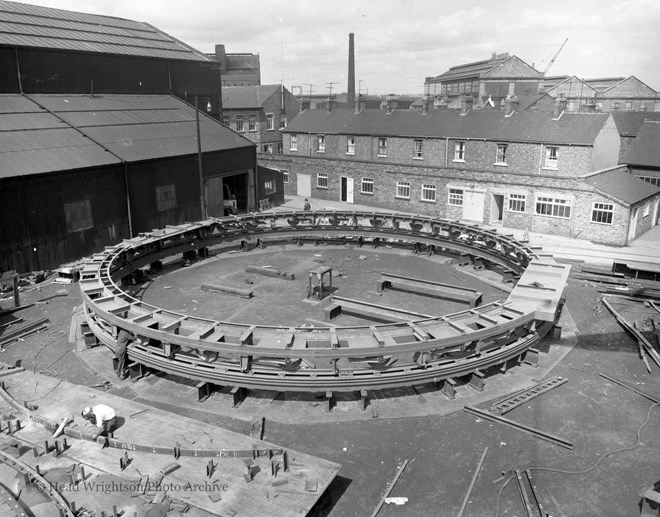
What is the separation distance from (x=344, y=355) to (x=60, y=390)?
5.87m

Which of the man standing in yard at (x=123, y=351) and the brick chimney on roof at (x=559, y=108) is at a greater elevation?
the brick chimney on roof at (x=559, y=108)

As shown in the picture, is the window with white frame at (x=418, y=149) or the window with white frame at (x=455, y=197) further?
the window with white frame at (x=418, y=149)

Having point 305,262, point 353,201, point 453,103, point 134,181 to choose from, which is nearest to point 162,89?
point 134,181

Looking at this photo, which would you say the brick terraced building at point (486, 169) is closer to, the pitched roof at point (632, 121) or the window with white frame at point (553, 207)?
the window with white frame at point (553, 207)

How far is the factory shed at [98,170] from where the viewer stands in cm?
2241

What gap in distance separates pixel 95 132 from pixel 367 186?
20.0 meters

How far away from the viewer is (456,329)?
12.3 meters

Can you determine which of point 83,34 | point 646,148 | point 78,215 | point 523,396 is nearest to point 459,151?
point 646,148

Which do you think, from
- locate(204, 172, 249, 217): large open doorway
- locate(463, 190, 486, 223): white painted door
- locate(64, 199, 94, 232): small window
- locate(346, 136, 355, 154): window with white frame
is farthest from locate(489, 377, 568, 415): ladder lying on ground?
locate(346, 136, 355, 154): window with white frame

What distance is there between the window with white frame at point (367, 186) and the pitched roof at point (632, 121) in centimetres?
1934

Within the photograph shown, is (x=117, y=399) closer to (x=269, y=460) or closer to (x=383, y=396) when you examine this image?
(x=269, y=460)

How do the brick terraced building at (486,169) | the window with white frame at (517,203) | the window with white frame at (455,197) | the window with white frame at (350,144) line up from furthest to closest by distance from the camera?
the window with white frame at (350,144) → the window with white frame at (455,197) → the window with white frame at (517,203) → the brick terraced building at (486,169)

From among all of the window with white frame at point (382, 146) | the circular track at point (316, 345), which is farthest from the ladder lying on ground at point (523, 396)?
the window with white frame at point (382, 146)

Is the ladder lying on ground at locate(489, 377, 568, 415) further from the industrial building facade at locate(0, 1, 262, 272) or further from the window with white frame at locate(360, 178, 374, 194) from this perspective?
the window with white frame at locate(360, 178, 374, 194)
